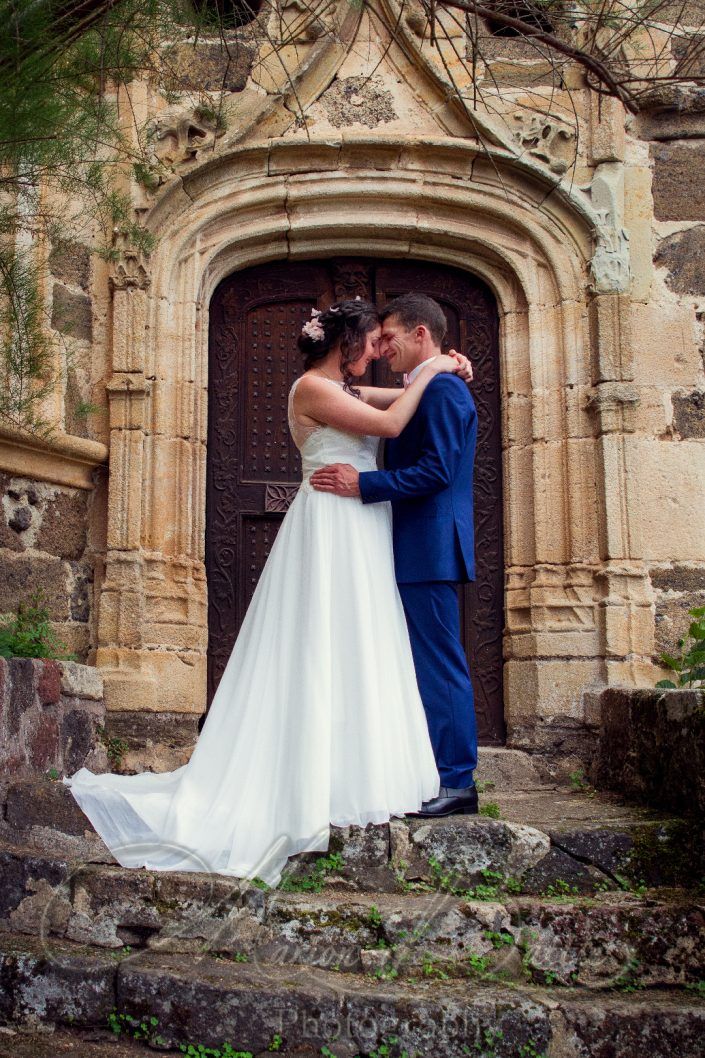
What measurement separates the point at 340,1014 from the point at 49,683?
6.31 ft

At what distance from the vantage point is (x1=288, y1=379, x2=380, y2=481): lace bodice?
3898 mm

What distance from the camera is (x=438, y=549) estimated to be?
12.4 ft

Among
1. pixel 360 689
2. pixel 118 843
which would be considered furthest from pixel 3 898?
pixel 360 689

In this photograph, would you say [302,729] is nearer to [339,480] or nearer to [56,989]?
[339,480]

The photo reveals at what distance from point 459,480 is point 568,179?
2.59m

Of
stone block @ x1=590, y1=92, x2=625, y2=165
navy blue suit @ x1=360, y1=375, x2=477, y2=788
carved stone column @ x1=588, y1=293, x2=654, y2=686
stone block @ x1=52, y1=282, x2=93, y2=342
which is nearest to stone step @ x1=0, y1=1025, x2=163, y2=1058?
navy blue suit @ x1=360, y1=375, x2=477, y2=788

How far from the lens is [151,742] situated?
5152mm

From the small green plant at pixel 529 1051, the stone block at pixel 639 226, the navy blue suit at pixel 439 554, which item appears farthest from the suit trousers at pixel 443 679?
the stone block at pixel 639 226

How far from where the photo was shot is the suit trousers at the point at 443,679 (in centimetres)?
370

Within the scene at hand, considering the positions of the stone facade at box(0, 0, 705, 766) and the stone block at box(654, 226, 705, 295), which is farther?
the stone block at box(654, 226, 705, 295)

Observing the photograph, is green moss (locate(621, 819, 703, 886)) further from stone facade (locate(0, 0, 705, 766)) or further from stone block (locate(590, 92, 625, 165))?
stone block (locate(590, 92, 625, 165))

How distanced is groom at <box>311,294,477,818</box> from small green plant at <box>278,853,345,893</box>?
0.42 meters

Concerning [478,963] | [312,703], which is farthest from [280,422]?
Answer: [478,963]

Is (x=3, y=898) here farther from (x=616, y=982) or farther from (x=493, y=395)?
(x=493, y=395)
